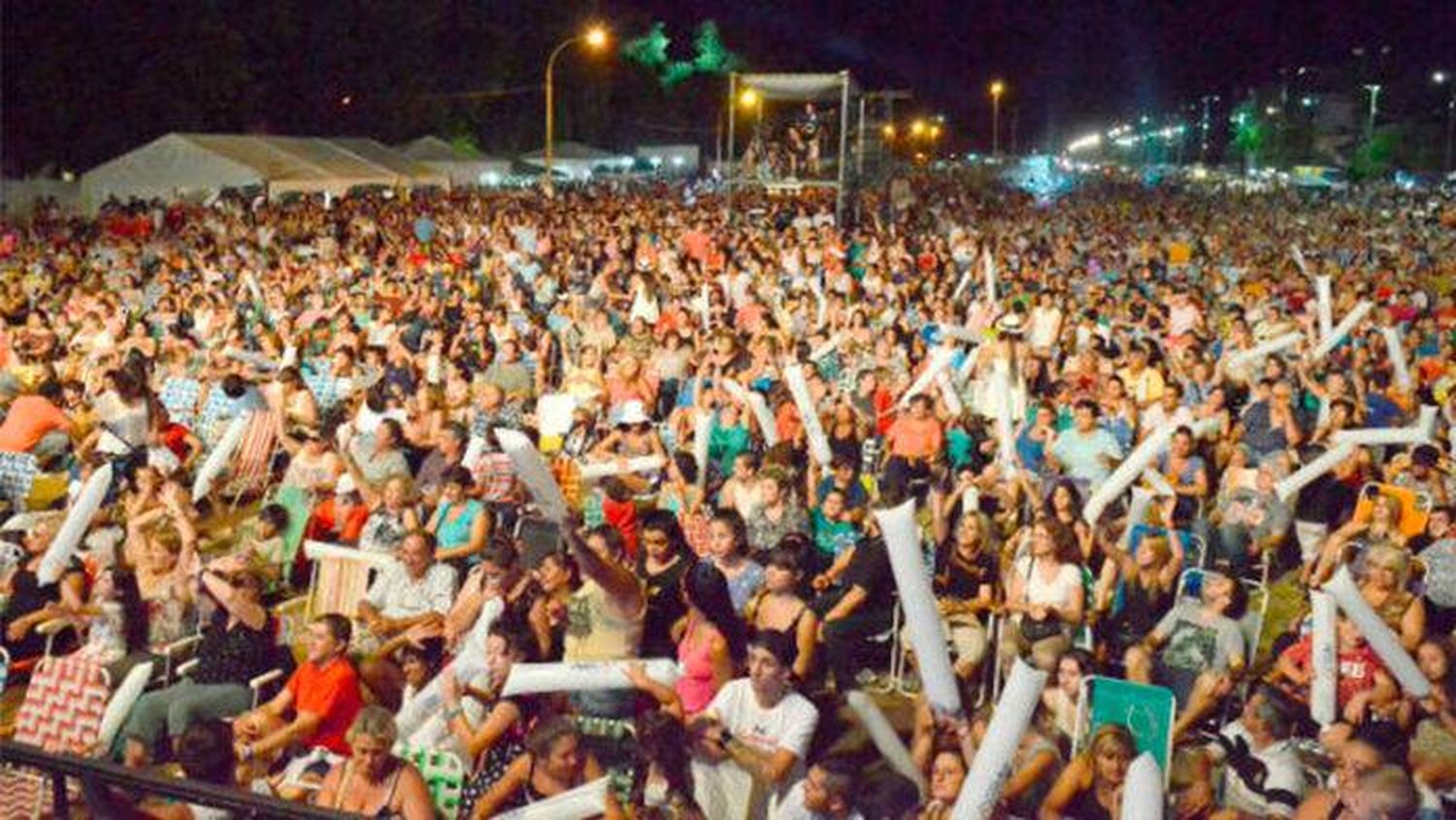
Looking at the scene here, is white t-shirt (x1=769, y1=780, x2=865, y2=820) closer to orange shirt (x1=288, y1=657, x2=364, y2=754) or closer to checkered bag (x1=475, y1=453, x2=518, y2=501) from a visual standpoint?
orange shirt (x1=288, y1=657, x2=364, y2=754)

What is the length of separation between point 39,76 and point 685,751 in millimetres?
40944

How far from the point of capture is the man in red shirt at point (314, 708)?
16.8ft

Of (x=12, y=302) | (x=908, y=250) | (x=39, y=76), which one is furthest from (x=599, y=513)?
(x=39, y=76)

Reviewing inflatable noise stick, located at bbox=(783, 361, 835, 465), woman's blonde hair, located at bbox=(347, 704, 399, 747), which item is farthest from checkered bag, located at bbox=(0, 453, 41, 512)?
woman's blonde hair, located at bbox=(347, 704, 399, 747)

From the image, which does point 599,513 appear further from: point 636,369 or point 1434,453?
point 1434,453

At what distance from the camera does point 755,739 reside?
185 inches

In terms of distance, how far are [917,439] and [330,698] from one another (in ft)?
15.4

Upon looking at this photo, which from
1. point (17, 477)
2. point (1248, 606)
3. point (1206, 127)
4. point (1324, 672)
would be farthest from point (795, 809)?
point (1206, 127)

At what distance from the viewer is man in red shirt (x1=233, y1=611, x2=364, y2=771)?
5.13 meters

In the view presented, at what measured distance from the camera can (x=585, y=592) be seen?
5.66m

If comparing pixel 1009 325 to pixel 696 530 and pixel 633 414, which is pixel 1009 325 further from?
pixel 696 530

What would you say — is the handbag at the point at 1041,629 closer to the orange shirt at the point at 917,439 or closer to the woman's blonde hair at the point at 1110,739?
the woman's blonde hair at the point at 1110,739

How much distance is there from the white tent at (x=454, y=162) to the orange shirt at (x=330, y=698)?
3726 centimetres

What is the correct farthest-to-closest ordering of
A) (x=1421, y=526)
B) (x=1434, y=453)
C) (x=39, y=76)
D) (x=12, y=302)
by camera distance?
(x=39, y=76) < (x=12, y=302) < (x=1434, y=453) < (x=1421, y=526)
